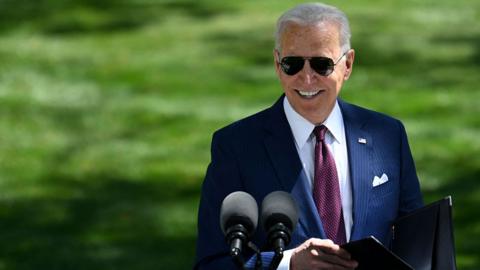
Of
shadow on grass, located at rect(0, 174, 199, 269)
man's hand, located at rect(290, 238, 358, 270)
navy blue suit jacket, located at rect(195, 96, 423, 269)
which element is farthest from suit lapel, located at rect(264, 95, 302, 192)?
shadow on grass, located at rect(0, 174, 199, 269)

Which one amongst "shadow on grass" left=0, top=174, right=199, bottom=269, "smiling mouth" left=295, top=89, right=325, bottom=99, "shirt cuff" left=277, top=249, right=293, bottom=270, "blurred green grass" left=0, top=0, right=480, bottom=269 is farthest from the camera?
"blurred green grass" left=0, top=0, right=480, bottom=269

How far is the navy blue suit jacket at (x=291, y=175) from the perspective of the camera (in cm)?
604

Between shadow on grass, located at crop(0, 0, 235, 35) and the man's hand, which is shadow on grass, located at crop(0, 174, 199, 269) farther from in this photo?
the man's hand

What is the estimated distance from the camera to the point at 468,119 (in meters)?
15.6

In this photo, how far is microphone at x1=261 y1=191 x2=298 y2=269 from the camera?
514 cm

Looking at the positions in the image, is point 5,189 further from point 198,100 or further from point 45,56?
point 45,56

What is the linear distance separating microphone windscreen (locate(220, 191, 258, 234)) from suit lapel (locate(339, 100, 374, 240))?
937mm

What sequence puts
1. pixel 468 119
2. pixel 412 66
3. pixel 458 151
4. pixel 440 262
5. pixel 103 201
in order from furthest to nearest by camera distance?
pixel 412 66, pixel 468 119, pixel 458 151, pixel 103 201, pixel 440 262

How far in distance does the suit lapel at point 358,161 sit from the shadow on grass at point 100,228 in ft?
18.4

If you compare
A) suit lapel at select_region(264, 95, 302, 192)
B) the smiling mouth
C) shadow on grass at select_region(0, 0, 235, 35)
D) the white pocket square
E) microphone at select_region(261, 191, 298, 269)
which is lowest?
microphone at select_region(261, 191, 298, 269)

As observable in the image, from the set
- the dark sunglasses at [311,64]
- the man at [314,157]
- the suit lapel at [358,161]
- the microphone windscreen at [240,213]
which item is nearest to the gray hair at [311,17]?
the man at [314,157]

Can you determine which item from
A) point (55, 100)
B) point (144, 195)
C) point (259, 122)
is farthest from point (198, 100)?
point (259, 122)

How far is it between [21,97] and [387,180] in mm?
10742

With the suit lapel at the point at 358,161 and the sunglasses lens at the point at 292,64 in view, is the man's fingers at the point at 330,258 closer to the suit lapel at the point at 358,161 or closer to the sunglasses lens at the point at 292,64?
the suit lapel at the point at 358,161
